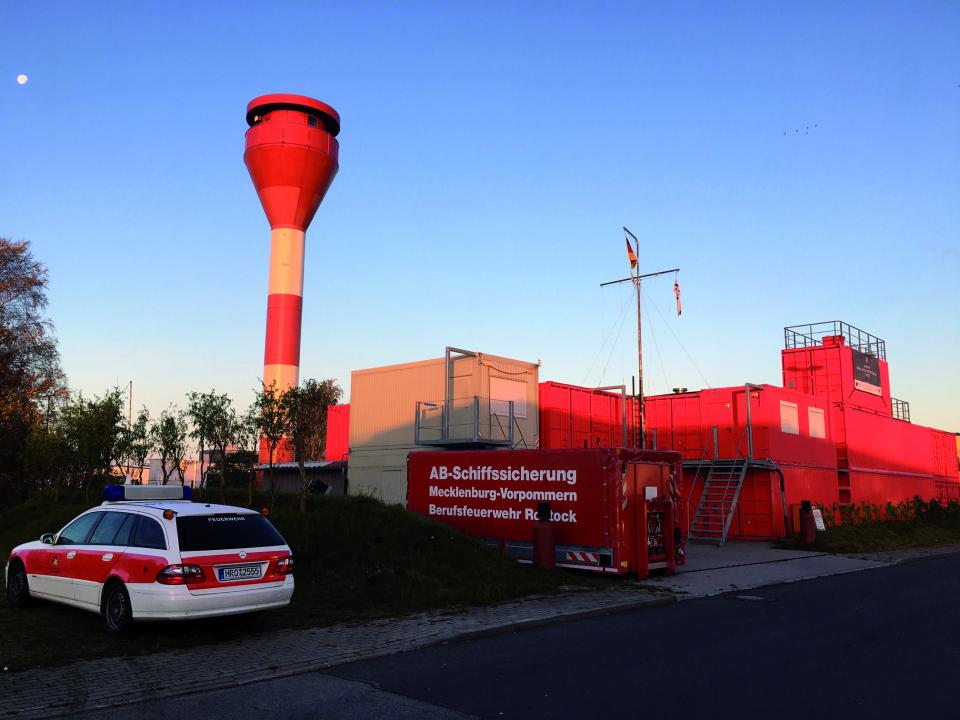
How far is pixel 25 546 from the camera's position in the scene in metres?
10.8

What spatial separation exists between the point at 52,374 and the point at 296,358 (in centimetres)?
1429

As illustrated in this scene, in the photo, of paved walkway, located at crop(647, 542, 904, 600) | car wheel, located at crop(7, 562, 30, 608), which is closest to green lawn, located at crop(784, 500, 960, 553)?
paved walkway, located at crop(647, 542, 904, 600)

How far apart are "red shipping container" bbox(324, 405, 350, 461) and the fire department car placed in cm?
2947

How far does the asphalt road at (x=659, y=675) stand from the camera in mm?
6355

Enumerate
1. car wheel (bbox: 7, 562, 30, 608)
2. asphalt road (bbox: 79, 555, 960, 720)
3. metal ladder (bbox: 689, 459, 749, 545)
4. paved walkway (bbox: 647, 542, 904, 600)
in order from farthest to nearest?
1. metal ladder (bbox: 689, 459, 749, 545)
2. paved walkway (bbox: 647, 542, 904, 600)
3. car wheel (bbox: 7, 562, 30, 608)
4. asphalt road (bbox: 79, 555, 960, 720)

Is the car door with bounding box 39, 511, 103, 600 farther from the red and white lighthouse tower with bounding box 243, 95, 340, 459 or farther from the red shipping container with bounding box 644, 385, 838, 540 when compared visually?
the red and white lighthouse tower with bounding box 243, 95, 340, 459

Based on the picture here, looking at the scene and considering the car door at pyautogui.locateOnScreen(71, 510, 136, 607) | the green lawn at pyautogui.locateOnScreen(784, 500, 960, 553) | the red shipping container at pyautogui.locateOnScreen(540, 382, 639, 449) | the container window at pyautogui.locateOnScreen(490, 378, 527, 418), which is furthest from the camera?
the red shipping container at pyautogui.locateOnScreen(540, 382, 639, 449)

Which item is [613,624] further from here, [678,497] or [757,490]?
[757,490]

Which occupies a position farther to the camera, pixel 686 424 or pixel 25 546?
pixel 686 424

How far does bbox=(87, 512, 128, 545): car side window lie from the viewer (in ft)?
31.2

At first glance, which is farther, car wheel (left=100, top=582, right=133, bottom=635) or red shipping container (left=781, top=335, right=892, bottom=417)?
red shipping container (left=781, top=335, right=892, bottom=417)

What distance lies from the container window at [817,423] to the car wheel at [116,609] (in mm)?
27361

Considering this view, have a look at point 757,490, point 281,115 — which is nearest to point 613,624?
point 757,490

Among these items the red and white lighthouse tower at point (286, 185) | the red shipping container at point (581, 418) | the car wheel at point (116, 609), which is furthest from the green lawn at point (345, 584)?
the red and white lighthouse tower at point (286, 185)
